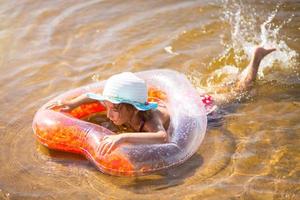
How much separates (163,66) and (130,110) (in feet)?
5.74

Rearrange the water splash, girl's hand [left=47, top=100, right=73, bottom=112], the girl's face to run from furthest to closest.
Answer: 1. the water splash
2. girl's hand [left=47, top=100, right=73, bottom=112]
3. the girl's face

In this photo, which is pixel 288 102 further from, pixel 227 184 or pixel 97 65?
pixel 97 65

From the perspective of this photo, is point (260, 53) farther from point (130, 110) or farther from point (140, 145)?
point (140, 145)

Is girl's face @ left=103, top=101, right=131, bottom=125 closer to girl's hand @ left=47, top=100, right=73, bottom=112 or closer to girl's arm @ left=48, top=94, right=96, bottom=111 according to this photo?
girl's arm @ left=48, top=94, right=96, bottom=111

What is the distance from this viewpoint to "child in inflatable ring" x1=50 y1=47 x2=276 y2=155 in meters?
4.03

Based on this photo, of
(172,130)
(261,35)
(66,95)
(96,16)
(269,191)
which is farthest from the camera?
(96,16)

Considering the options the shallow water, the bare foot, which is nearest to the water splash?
the shallow water

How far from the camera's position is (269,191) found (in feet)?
12.1

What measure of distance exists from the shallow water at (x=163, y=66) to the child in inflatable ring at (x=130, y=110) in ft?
1.01

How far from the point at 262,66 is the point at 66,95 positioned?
7.80 feet

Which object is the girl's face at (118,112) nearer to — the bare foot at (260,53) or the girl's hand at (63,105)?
the girl's hand at (63,105)

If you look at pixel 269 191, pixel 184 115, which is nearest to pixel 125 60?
pixel 184 115

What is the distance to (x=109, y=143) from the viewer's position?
4.01 metres

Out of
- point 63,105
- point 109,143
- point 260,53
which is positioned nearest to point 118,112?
point 109,143
